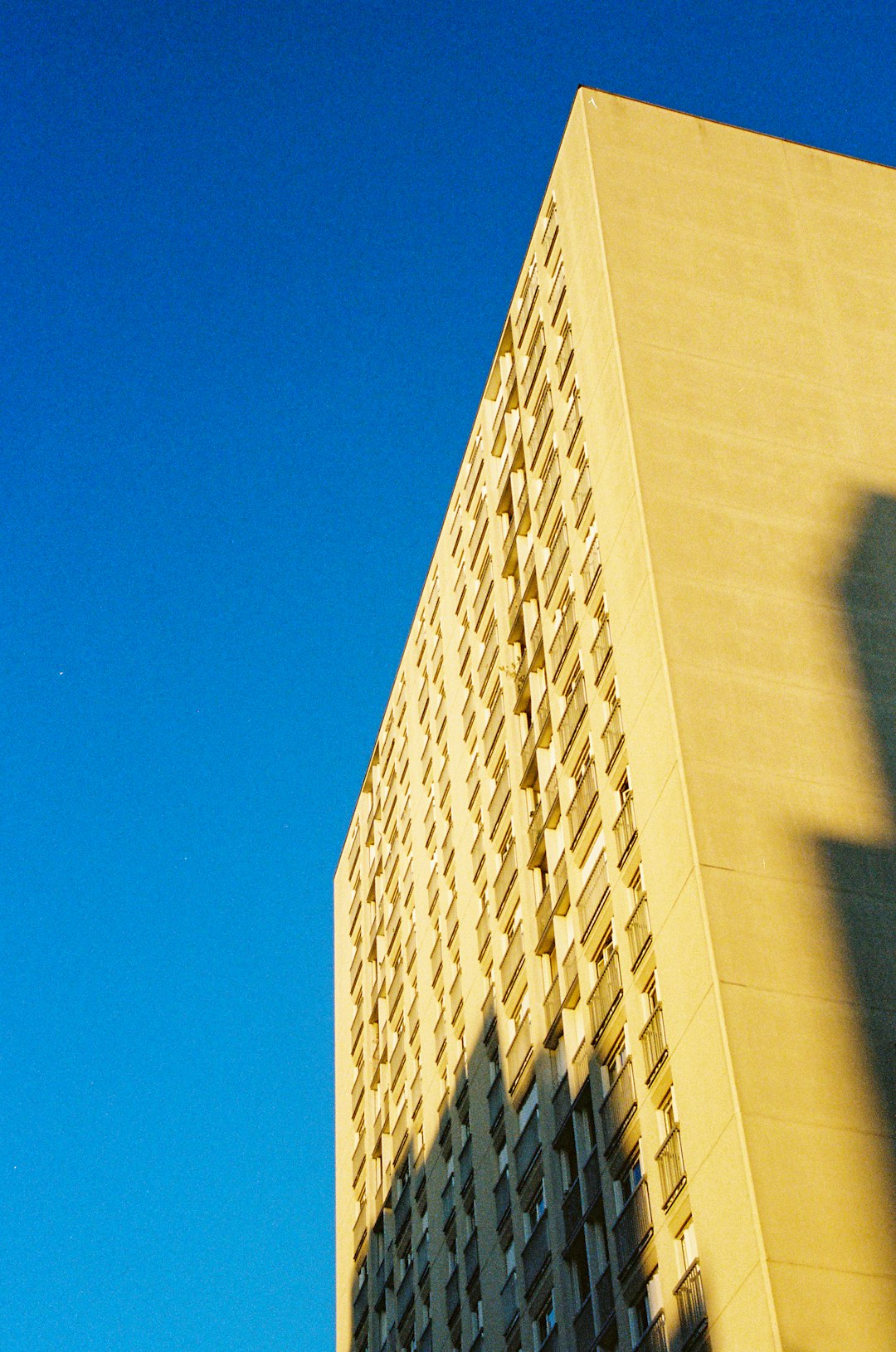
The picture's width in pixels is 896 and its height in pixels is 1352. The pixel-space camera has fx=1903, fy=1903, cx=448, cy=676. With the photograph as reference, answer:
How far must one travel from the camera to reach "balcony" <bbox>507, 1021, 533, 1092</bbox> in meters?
40.2

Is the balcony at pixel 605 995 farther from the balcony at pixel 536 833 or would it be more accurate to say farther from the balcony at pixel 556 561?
the balcony at pixel 556 561

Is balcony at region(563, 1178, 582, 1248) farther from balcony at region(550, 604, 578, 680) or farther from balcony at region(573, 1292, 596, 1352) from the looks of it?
balcony at region(550, 604, 578, 680)

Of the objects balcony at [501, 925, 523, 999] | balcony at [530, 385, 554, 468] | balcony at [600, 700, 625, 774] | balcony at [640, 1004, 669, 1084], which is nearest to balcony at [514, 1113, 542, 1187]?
balcony at [501, 925, 523, 999]

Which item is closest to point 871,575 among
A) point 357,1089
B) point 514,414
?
point 514,414

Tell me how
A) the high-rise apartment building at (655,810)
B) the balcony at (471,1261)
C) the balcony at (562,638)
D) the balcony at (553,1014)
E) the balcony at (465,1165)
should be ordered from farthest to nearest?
the balcony at (465,1165), the balcony at (562,638), the balcony at (471,1261), the balcony at (553,1014), the high-rise apartment building at (655,810)

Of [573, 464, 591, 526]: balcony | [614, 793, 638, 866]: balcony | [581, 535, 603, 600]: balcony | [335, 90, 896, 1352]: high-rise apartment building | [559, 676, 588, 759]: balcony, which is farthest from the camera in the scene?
[573, 464, 591, 526]: balcony

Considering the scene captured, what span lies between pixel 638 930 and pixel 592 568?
31.9ft

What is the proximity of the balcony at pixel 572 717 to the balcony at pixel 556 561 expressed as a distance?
3805 mm

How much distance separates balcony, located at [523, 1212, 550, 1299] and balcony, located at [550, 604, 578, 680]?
40.4 ft

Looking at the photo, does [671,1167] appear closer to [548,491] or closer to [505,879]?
[505,879]

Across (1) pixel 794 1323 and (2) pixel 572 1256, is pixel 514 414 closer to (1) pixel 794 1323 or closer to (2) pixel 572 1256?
(2) pixel 572 1256

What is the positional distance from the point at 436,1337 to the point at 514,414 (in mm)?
23545

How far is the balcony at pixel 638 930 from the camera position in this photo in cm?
3419

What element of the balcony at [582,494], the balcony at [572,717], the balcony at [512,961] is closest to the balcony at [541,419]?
the balcony at [582,494]
